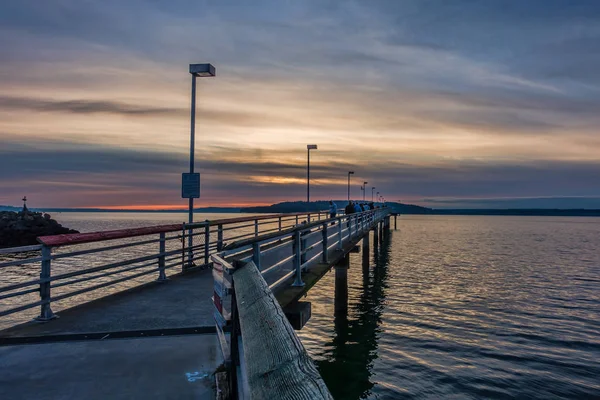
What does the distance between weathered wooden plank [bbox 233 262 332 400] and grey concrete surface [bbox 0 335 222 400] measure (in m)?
2.15

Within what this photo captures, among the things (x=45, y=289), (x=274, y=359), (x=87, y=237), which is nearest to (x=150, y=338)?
(x=45, y=289)

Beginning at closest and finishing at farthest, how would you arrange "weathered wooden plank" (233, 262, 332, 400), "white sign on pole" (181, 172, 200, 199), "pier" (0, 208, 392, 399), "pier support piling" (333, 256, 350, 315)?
"weathered wooden plank" (233, 262, 332, 400), "pier" (0, 208, 392, 399), "white sign on pole" (181, 172, 200, 199), "pier support piling" (333, 256, 350, 315)

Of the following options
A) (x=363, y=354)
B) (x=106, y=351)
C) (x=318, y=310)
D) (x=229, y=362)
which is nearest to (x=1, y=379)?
(x=106, y=351)

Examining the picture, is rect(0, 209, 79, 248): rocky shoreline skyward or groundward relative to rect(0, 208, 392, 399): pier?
groundward

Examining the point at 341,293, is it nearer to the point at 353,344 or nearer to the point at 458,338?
the point at 353,344

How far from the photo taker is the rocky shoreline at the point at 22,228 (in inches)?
1833

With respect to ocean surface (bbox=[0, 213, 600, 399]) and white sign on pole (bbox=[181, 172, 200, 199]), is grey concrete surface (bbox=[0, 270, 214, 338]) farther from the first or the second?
white sign on pole (bbox=[181, 172, 200, 199])

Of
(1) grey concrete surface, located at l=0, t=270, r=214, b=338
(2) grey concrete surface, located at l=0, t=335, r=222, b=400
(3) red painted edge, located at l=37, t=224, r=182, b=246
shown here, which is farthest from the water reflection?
(3) red painted edge, located at l=37, t=224, r=182, b=246

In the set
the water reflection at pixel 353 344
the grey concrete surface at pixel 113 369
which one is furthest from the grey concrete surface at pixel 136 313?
the water reflection at pixel 353 344

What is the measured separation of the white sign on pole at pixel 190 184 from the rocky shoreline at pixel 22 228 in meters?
38.8

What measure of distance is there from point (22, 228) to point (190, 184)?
4240 centimetres

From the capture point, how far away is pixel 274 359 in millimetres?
1686

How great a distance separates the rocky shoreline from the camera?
153 ft

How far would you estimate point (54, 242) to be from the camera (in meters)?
6.80
